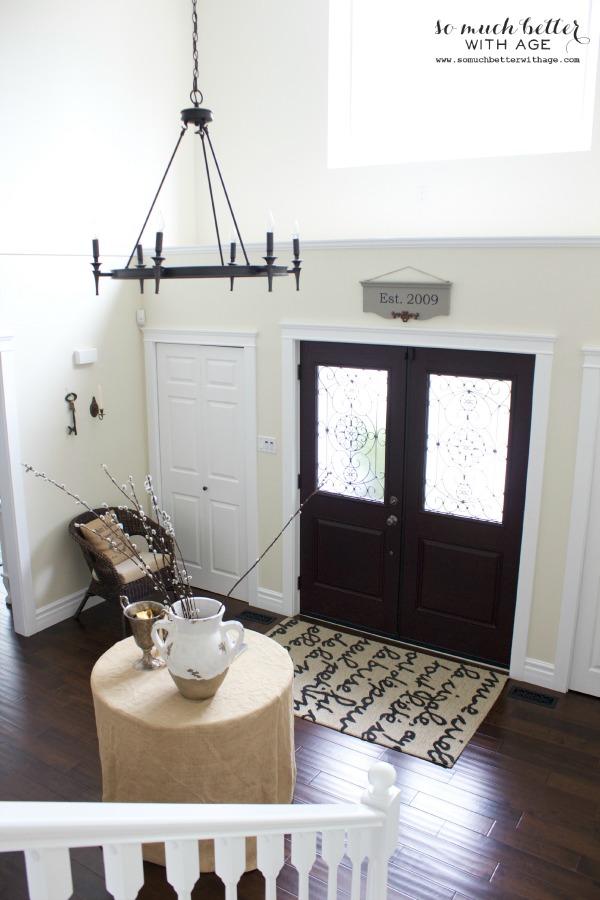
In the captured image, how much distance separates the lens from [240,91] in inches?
225

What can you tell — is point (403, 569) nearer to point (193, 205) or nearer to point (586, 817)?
point (586, 817)

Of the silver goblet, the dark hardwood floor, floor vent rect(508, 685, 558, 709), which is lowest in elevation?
the dark hardwood floor

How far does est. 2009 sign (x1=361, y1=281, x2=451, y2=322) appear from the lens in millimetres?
4434

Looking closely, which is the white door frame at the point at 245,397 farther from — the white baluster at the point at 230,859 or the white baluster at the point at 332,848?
the white baluster at the point at 230,859

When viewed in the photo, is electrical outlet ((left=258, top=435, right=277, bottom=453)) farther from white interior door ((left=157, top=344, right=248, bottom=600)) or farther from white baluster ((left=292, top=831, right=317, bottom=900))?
white baluster ((left=292, top=831, right=317, bottom=900))

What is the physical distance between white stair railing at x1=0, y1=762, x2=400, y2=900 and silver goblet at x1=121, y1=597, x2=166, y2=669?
1753 millimetres

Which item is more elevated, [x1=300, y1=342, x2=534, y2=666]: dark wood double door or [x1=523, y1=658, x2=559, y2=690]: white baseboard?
[x1=300, y1=342, x2=534, y2=666]: dark wood double door

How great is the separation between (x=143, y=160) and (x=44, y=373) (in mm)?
1863

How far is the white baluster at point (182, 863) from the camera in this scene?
1.38 meters

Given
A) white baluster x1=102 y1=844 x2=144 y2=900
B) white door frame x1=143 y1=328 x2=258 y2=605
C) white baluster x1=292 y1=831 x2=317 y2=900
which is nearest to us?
white baluster x1=102 y1=844 x2=144 y2=900

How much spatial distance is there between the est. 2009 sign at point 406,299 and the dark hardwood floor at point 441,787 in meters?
2.44

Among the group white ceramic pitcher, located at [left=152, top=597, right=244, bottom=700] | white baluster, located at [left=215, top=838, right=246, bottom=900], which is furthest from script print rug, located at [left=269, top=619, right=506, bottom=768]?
white baluster, located at [left=215, top=838, right=246, bottom=900]

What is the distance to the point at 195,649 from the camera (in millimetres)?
3025

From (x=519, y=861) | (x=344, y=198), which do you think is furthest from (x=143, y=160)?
(x=519, y=861)
